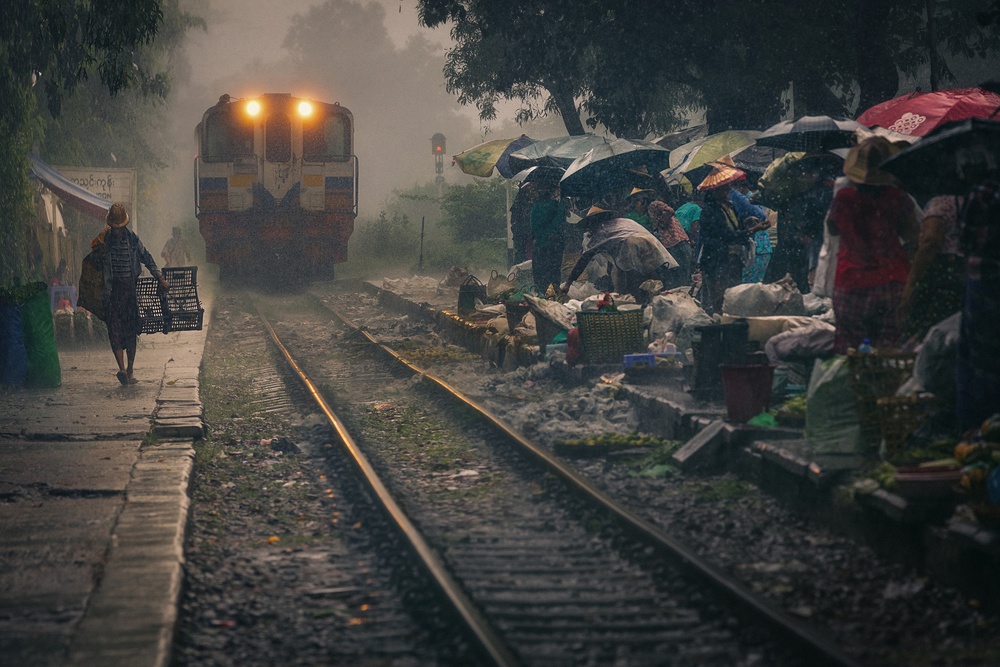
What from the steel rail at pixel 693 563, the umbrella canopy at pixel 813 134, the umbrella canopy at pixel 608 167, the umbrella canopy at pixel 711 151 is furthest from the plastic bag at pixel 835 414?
the umbrella canopy at pixel 711 151

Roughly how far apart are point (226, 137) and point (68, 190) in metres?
3.54

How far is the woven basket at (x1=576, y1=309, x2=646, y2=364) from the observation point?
10125 millimetres

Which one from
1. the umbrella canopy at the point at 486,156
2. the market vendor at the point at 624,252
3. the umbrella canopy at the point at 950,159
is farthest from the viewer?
the umbrella canopy at the point at 486,156

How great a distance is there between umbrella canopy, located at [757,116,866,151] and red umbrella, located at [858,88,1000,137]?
1.00m

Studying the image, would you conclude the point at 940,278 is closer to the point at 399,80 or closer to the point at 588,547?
the point at 588,547

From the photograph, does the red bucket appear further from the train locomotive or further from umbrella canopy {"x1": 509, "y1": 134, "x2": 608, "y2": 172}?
the train locomotive

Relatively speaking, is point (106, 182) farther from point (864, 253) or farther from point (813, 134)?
point (864, 253)

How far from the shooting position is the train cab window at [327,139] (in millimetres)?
21281

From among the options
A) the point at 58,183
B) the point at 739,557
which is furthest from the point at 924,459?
the point at 58,183

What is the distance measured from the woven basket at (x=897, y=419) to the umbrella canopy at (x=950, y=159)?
4.18 feet

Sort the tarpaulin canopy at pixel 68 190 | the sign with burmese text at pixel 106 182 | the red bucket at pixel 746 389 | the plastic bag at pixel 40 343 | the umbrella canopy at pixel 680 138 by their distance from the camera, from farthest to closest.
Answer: the umbrella canopy at pixel 680 138 → the sign with burmese text at pixel 106 182 → the tarpaulin canopy at pixel 68 190 → the plastic bag at pixel 40 343 → the red bucket at pixel 746 389

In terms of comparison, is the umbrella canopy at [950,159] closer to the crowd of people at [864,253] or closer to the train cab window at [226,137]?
the crowd of people at [864,253]

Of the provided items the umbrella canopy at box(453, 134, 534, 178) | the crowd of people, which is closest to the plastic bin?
the crowd of people

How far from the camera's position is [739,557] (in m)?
5.27
